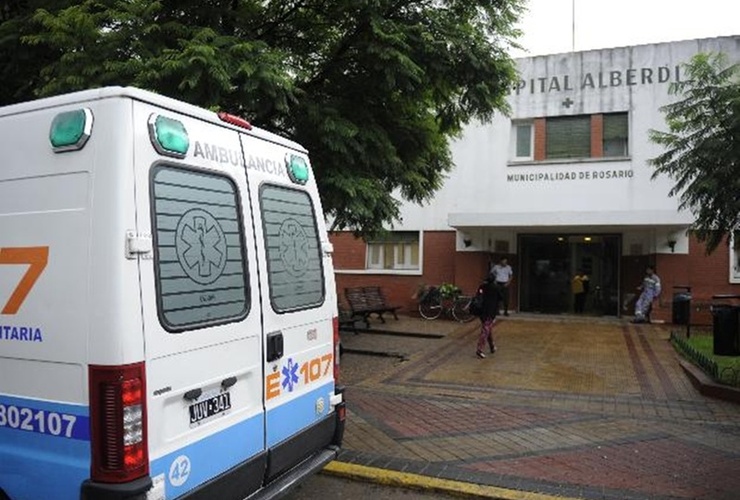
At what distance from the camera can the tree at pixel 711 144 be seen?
806 cm

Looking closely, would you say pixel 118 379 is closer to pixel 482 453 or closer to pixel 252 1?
pixel 482 453

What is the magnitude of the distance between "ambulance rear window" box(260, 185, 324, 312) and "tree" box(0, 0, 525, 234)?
288 cm

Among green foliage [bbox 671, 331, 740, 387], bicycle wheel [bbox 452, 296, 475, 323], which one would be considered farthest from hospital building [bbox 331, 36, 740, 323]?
green foliage [bbox 671, 331, 740, 387]

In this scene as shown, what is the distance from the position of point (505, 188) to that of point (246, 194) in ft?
51.7

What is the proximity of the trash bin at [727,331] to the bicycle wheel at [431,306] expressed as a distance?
9.65m

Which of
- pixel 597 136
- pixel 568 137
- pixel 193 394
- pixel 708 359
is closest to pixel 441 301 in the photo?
pixel 568 137

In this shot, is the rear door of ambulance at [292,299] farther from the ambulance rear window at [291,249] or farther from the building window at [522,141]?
the building window at [522,141]

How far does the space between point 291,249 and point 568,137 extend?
15.9 metres

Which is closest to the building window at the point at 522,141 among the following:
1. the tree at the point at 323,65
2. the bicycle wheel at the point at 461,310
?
the bicycle wheel at the point at 461,310

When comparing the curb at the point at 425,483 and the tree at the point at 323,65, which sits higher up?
the tree at the point at 323,65

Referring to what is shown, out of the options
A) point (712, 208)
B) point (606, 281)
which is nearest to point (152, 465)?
point (712, 208)

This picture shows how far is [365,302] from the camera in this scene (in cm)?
1559

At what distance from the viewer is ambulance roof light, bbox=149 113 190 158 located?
3.04 metres

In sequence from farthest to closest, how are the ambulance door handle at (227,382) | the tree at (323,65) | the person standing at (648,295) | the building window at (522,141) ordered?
1. the building window at (522,141)
2. the person standing at (648,295)
3. the tree at (323,65)
4. the ambulance door handle at (227,382)
